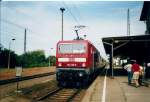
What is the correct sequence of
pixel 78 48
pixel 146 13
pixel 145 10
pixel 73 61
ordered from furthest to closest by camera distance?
pixel 146 13 → pixel 145 10 → pixel 78 48 → pixel 73 61

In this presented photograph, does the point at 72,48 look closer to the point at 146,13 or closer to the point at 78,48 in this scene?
the point at 78,48

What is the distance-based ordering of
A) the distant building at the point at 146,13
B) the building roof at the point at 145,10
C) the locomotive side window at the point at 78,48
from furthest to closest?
the distant building at the point at 146,13 → the building roof at the point at 145,10 → the locomotive side window at the point at 78,48

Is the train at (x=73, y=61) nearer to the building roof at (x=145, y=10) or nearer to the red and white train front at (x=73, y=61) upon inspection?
the red and white train front at (x=73, y=61)

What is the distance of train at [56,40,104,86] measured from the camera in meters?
18.8

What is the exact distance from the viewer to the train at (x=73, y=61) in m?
18.8

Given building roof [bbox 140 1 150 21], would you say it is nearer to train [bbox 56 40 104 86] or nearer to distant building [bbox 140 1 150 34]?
distant building [bbox 140 1 150 34]

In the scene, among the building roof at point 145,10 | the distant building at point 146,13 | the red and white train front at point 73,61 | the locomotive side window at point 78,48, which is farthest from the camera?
the distant building at point 146,13

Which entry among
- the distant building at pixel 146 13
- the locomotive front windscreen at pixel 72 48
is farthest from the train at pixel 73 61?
the distant building at pixel 146 13

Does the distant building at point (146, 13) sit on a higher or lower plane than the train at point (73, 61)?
higher

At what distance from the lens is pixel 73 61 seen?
754 inches

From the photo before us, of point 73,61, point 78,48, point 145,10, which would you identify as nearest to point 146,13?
point 145,10

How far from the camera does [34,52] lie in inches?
4860

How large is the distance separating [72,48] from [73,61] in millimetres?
1014

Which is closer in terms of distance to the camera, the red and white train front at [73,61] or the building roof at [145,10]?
the red and white train front at [73,61]
